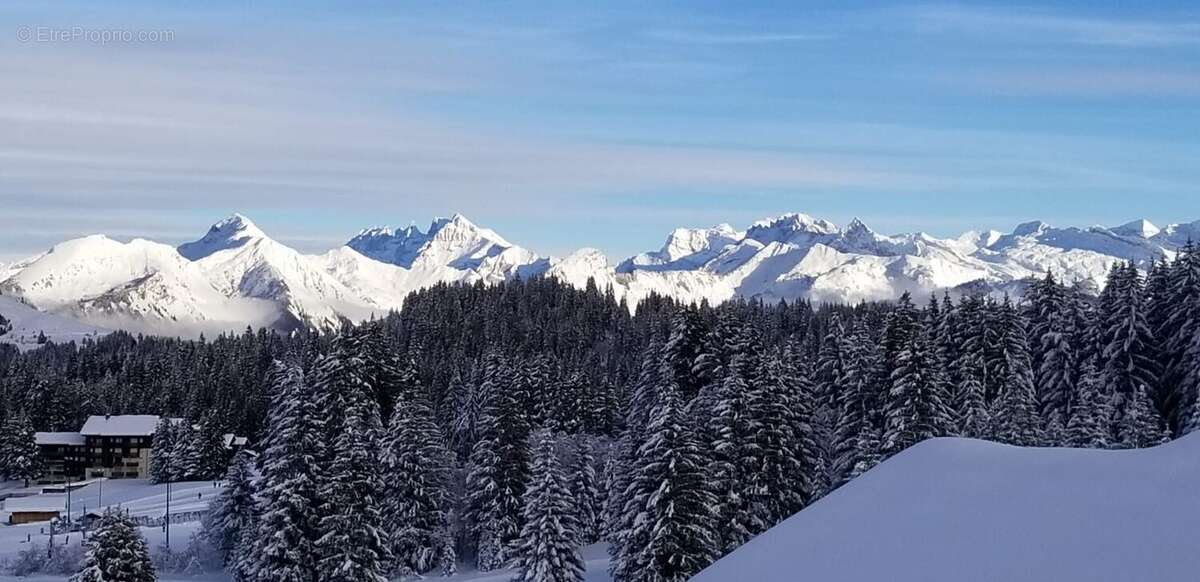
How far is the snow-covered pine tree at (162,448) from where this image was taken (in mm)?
122125

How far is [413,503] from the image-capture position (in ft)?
220

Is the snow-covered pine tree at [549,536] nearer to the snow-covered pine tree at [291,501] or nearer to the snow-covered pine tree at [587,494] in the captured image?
the snow-covered pine tree at [291,501]

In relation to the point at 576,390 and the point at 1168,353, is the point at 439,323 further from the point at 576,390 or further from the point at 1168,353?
the point at 1168,353

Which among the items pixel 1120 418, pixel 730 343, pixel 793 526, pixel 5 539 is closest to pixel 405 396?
pixel 730 343

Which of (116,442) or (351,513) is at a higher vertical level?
(351,513)

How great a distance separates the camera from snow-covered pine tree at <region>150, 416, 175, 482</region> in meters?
122


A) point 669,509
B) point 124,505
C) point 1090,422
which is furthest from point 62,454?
point 1090,422

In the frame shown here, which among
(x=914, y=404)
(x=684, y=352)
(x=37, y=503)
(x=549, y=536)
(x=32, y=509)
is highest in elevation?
(x=684, y=352)

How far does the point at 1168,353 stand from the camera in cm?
6525

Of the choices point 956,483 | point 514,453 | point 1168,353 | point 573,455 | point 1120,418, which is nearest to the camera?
point 956,483

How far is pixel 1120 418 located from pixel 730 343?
2082cm

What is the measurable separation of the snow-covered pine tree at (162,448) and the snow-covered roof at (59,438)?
19060 millimetres

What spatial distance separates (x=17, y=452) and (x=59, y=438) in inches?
278

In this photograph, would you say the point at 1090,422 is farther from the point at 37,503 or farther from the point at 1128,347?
the point at 37,503
